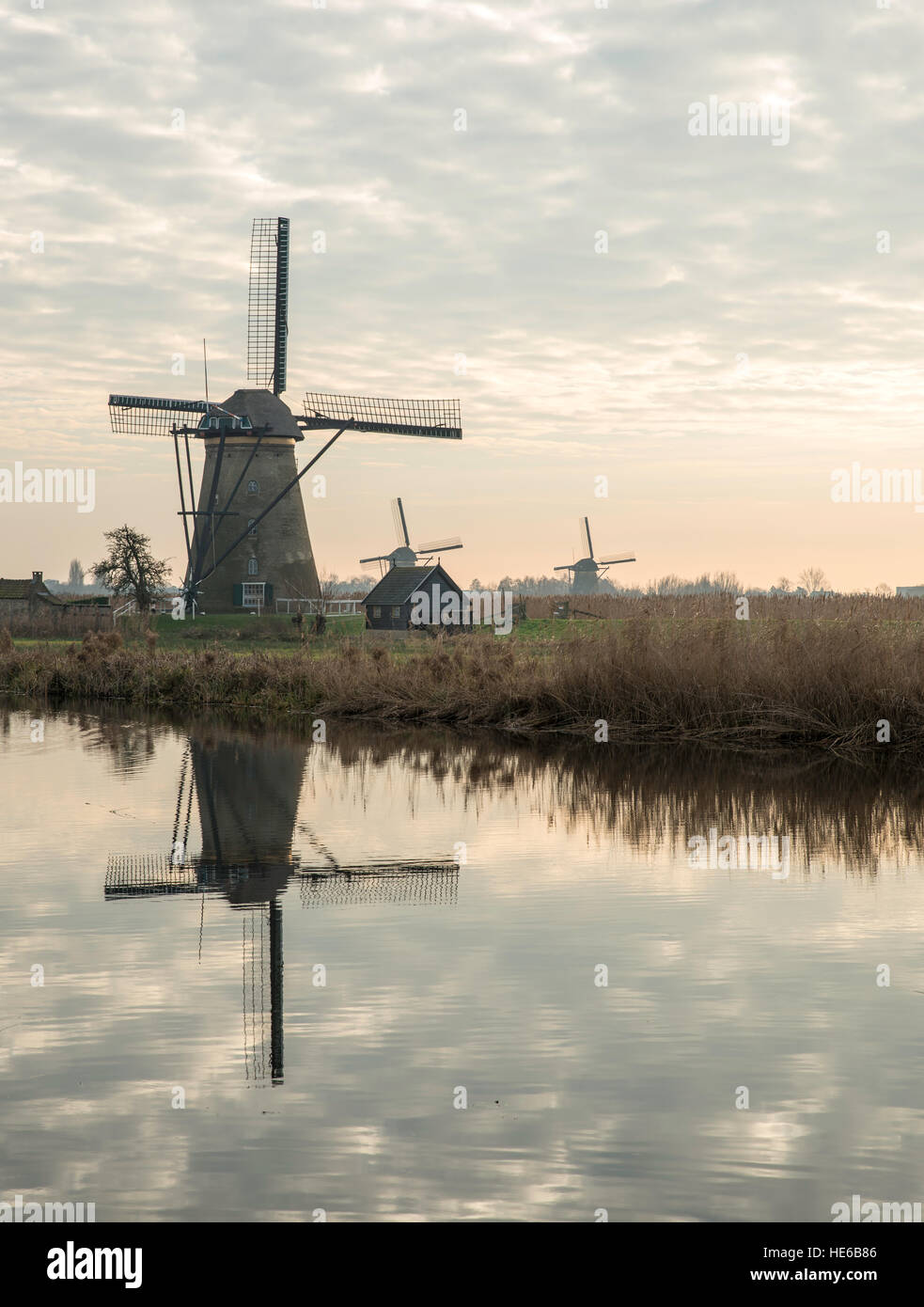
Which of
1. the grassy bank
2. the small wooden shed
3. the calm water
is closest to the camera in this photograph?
the calm water

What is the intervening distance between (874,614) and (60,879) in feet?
43.0

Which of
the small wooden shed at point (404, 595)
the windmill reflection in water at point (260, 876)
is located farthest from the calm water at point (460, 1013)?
the small wooden shed at point (404, 595)

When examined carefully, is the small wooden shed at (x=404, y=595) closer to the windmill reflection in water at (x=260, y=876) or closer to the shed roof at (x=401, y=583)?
the shed roof at (x=401, y=583)

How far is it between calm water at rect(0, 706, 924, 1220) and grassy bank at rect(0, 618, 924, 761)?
5114 mm

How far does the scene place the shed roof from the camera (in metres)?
51.3

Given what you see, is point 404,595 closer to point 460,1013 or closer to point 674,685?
point 674,685

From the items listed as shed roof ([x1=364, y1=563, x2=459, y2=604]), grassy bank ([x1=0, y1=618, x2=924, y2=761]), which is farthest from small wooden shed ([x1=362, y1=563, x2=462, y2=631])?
grassy bank ([x1=0, y1=618, x2=924, y2=761])

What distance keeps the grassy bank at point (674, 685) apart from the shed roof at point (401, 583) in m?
24.4

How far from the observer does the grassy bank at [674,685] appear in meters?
18.3

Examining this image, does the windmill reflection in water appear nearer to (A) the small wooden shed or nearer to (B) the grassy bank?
(B) the grassy bank

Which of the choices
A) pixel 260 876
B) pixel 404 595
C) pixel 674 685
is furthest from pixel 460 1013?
pixel 404 595

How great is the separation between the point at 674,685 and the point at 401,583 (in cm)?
3282

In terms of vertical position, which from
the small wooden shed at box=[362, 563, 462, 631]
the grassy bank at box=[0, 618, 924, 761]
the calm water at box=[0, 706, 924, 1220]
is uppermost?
the small wooden shed at box=[362, 563, 462, 631]
